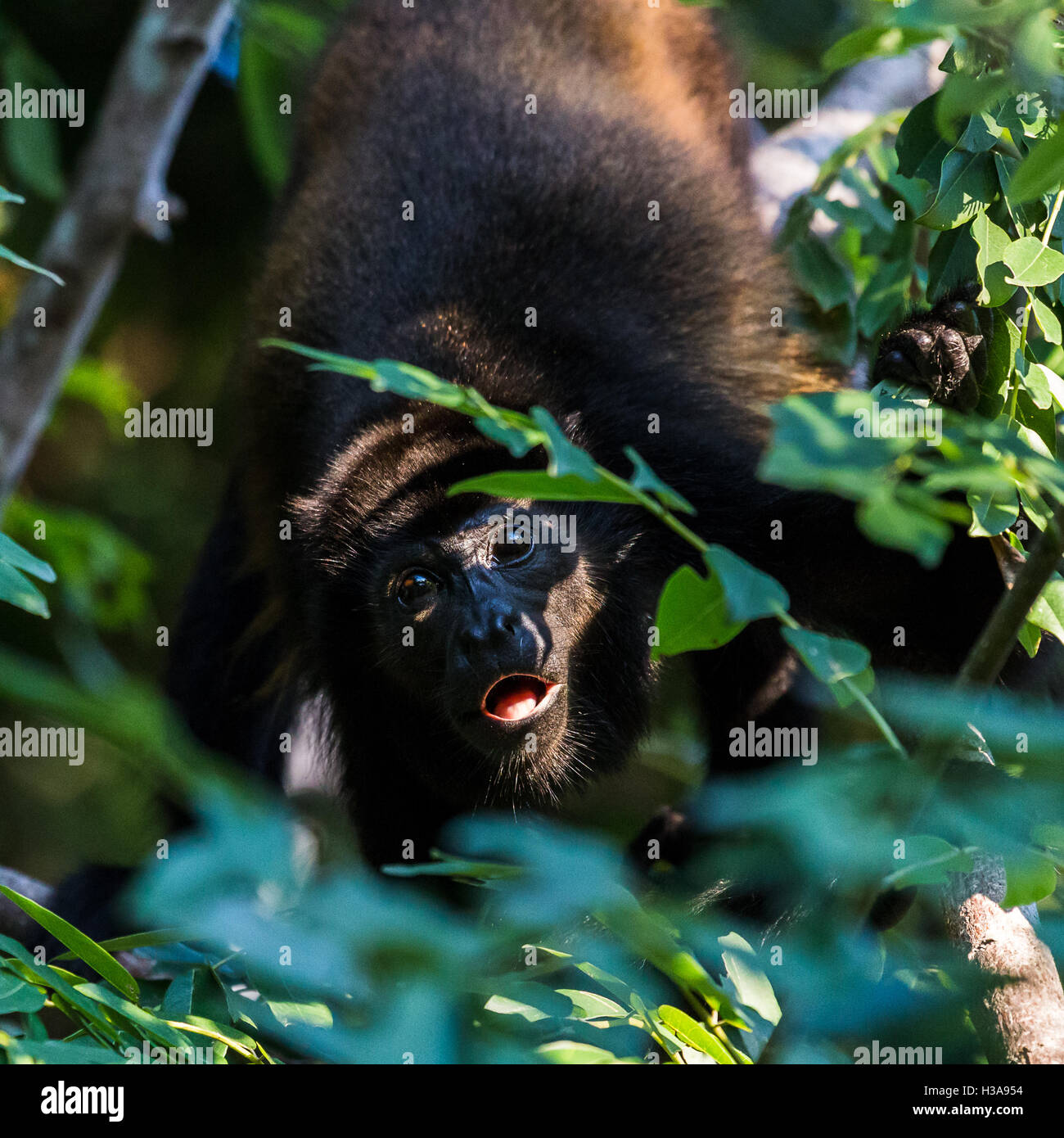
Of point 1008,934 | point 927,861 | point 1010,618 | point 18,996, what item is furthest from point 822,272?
point 18,996

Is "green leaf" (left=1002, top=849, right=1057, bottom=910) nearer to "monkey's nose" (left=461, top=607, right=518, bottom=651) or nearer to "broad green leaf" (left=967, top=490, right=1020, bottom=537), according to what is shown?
"broad green leaf" (left=967, top=490, right=1020, bottom=537)

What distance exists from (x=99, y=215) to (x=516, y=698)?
2.37 m

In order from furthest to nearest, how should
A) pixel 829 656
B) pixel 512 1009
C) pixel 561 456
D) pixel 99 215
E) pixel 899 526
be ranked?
1. pixel 99 215
2. pixel 512 1009
3. pixel 829 656
4. pixel 561 456
5. pixel 899 526

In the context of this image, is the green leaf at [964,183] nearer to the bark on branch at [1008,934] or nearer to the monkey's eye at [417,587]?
the bark on branch at [1008,934]

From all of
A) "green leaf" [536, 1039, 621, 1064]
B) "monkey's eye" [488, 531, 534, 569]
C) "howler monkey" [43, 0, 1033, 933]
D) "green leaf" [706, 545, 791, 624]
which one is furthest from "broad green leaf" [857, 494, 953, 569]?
"monkey's eye" [488, 531, 534, 569]

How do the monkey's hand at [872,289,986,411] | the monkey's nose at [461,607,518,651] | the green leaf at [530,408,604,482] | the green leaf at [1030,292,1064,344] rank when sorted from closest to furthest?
the green leaf at [530,408,604,482] → the green leaf at [1030,292,1064,344] → the monkey's hand at [872,289,986,411] → the monkey's nose at [461,607,518,651]

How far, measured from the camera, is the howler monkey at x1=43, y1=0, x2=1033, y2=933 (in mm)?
3023

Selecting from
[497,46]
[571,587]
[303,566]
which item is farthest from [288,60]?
[571,587]

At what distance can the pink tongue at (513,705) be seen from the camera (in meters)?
2.99

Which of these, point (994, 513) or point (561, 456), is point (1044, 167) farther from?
point (561, 456)

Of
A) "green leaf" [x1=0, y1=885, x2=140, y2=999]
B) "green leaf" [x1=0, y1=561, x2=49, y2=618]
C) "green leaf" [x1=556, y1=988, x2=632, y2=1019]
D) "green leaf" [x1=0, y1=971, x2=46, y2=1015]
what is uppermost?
"green leaf" [x1=0, y1=561, x2=49, y2=618]

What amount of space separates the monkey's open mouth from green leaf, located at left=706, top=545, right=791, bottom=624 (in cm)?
169

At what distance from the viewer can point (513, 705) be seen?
9.83ft

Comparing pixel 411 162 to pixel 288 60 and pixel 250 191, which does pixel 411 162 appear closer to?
pixel 288 60
